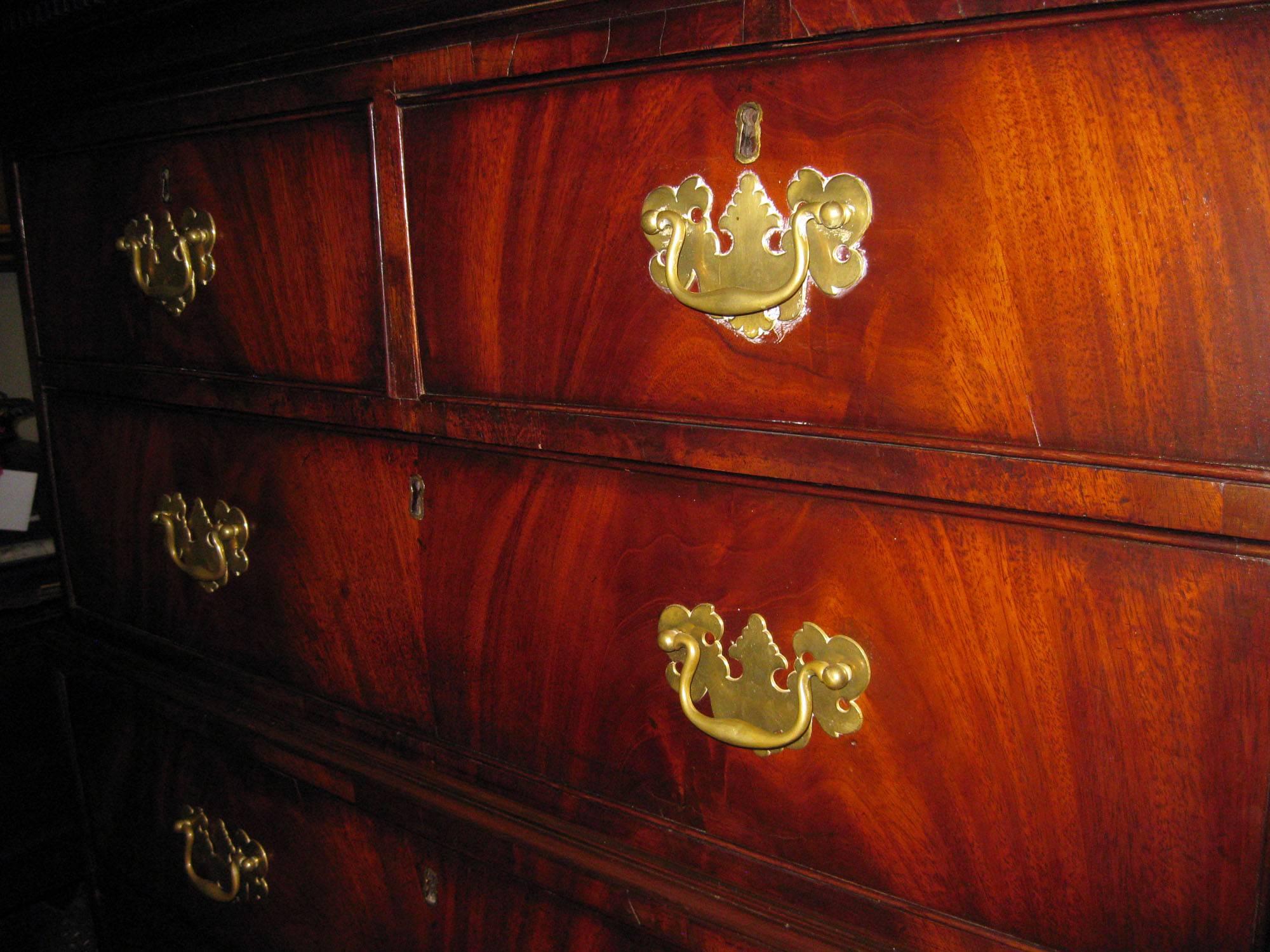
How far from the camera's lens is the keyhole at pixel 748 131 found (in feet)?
1.55

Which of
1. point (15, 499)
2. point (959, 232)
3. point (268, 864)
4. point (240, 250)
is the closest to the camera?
point (959, 232)

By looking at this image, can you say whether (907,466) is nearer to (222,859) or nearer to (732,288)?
(732,288)

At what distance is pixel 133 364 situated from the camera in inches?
32.1

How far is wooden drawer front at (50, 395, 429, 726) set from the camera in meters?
0.68

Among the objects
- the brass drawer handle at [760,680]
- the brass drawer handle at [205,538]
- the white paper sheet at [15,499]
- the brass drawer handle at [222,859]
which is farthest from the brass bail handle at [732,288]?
the white paper sheet at [15,499]

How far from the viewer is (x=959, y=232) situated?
16.9 inches

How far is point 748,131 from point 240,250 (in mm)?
411

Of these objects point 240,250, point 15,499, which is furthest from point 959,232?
point 15,499

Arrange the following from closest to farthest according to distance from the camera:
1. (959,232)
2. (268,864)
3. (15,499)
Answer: (959,232) < (268,864) < (15,499)

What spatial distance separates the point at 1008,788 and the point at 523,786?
312mm

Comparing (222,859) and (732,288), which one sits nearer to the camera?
(732,288)

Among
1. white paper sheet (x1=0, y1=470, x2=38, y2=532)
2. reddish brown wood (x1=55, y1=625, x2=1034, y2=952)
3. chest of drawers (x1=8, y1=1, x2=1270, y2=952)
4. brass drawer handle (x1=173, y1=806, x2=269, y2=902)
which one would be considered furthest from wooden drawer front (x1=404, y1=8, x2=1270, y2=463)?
white paper sheet (x1=0, y1=470, x2=38, y2=532)

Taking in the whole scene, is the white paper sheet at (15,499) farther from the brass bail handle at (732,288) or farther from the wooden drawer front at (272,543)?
the brass bail handle at (732,288)

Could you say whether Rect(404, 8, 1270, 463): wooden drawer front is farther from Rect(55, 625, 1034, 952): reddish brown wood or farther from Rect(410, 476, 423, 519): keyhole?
Rect(55, 625, 1034, 952): reddish brown wood
